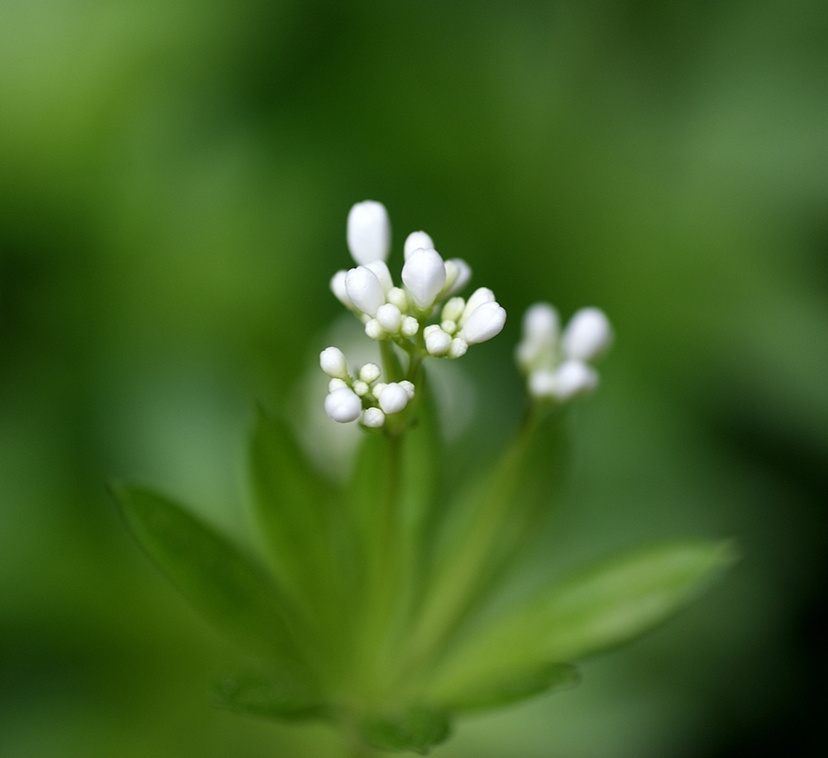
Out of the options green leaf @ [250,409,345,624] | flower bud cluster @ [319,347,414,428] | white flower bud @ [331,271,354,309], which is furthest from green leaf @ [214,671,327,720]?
white flower bud @ [331,271,354,309]

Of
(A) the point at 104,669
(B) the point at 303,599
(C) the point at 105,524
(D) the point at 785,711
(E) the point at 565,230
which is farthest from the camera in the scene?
(E) the point at 565,230

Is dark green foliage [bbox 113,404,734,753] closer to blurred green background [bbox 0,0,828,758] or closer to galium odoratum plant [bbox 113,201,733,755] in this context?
galium odoratum plant [bbox 113,201,733,755]

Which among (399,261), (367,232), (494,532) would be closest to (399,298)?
(367,232)

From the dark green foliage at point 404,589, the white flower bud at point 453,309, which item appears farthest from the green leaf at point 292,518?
the white flower bud at point 453,309

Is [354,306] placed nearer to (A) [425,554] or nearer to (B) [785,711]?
(A) [425,554]

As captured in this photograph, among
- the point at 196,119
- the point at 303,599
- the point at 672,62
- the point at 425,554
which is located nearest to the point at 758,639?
the point at 425,554

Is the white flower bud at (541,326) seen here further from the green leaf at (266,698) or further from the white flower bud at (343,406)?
the green leaf at (266,698)
